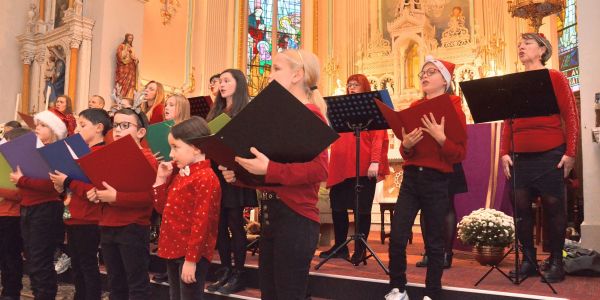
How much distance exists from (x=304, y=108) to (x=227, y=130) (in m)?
0.27

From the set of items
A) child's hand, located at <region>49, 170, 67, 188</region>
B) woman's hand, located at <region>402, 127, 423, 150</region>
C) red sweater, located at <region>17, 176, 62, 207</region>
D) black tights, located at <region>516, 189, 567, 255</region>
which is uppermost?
woman's hand, located at <region>402, 127, 423, 150</region>

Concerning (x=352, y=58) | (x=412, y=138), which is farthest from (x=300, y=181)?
(x=352, y=58)

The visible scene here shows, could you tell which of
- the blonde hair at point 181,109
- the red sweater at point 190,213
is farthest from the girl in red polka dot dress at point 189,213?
the blonde hair at point 181,109

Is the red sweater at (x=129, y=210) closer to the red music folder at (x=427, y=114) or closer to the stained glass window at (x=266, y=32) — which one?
the red music folder at (x=427, y=114)

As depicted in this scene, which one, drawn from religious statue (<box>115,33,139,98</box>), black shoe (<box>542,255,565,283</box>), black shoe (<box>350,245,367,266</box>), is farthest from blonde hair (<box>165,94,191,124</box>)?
religious statue (<box>115,33,139,98</box>)

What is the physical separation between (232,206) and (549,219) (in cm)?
202

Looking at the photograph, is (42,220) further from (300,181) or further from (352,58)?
(352,58)

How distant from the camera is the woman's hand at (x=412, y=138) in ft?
9.41

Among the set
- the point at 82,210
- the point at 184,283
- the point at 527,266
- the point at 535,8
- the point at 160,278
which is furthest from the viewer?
the point at 535,8

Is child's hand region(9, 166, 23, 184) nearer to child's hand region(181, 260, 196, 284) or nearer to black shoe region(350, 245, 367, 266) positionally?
child's hand region(181, 260, 196, 284)

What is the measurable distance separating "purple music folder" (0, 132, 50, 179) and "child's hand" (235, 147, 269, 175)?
2089mm

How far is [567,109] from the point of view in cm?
324

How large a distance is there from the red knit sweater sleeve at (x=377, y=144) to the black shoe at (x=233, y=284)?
53.5 inches

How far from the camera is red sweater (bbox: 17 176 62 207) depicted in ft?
11.3
